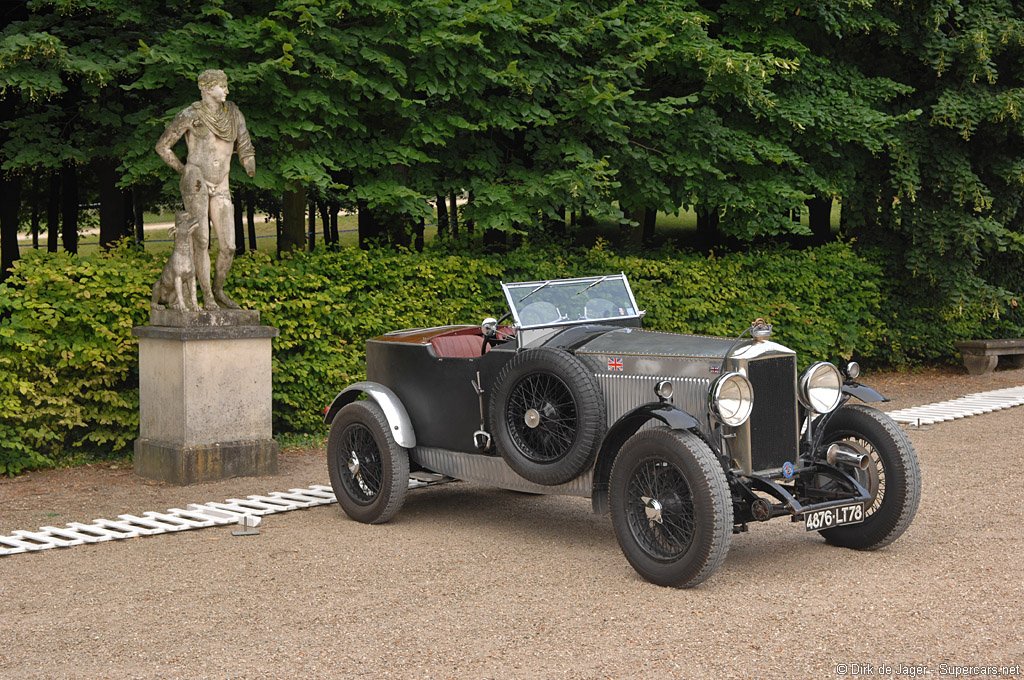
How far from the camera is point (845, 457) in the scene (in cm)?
606

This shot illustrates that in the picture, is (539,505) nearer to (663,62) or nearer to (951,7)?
(663,62)

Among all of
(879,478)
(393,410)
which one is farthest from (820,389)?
(393,410)

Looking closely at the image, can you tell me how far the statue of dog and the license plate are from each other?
18.3 feet

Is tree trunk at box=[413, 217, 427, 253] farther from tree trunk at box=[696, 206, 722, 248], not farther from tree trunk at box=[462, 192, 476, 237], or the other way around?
tree trunk at box=[696, 206, 722, 248]

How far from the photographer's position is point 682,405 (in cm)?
599

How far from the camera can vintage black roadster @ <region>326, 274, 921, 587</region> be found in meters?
5.57

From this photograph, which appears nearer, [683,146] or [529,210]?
[529,210]

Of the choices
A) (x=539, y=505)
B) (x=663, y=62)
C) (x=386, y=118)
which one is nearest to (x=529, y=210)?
(x=386, y=118)

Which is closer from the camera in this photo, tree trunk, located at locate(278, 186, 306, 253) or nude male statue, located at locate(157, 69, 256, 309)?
nude male statue, located at locate(157, 69, 256, 309)

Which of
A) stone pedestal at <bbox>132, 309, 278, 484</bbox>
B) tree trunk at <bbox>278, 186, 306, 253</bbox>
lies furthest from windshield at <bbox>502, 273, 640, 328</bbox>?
tree trunk at <bbox>278, 186, 306, 253</bbox>

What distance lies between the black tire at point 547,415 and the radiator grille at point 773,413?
881mm

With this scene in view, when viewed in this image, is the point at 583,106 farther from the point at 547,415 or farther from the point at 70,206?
the point at 70,206

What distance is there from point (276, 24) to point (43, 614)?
261 inches

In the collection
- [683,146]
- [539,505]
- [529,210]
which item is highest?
[683,146]
